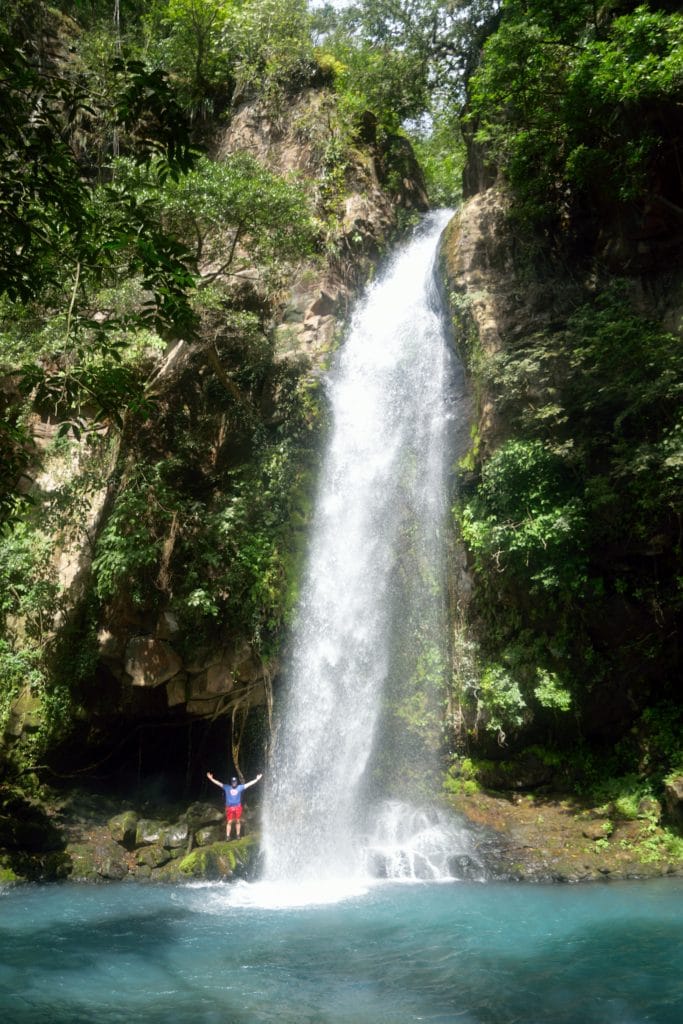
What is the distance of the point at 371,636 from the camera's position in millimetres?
13109

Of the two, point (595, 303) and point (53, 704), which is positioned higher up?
point (595, 303)

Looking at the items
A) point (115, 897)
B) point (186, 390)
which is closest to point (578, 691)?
point (115, 897)

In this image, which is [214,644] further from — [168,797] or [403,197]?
[403,197]

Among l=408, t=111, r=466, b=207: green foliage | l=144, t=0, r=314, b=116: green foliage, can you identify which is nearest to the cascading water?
l=144, t=0, r=314, b=116: green foliage

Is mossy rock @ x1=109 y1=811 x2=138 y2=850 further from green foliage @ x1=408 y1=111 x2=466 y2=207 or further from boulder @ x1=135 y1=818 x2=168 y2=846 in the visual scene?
green foliage @ x1=408 y1=111 x2=466 y2=207

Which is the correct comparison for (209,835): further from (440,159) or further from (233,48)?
(440,159)

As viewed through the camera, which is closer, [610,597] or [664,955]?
[664,955]

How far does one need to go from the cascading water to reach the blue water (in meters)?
1.40

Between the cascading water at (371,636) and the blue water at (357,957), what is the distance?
4.61 feet

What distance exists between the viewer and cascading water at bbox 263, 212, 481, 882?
1126cm

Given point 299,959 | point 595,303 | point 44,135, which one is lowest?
point 299,959

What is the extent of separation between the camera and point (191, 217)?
13227 mm

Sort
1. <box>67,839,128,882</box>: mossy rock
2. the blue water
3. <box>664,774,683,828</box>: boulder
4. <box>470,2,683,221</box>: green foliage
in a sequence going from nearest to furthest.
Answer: the blue water < <box>664,774,683,828</box>: boulder < <box>470,2,683,221</box>: green foliage < <box>67,839,128,882</box>: mossy rock

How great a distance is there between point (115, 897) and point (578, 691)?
749cm
